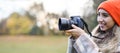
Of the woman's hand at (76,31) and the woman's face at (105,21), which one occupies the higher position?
the woman's face at (105,21)

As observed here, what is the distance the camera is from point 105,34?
1671 millimetres

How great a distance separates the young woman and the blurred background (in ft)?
7.75

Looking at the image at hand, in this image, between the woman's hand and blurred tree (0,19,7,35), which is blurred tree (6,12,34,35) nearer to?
blurred tree (0,19,7,35)

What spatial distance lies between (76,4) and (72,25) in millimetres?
2257

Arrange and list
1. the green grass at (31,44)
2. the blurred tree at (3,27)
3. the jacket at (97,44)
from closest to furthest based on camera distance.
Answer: the jacket at (97,44), the blurred tree at (3,27), the green grass at (31,44)

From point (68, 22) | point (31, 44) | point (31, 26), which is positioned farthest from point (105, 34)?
point (31, 44)

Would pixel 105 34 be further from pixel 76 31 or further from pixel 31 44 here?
pixel 31 44

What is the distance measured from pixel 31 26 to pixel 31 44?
1.37 feet

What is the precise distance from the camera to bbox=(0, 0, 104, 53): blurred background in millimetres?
4230

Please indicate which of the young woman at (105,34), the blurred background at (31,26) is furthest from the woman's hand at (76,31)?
the blurred background at (31,26)

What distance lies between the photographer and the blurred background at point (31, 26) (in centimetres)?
423

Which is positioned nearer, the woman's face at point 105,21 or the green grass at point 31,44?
the woman's face at point 105,21

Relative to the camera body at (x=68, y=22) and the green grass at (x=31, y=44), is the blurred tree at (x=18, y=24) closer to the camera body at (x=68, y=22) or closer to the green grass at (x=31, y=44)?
the green grass at (x=31, y=44)

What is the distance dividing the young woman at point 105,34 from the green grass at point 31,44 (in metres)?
2.97
